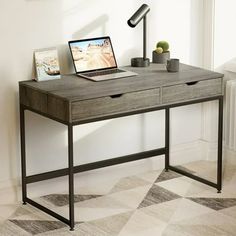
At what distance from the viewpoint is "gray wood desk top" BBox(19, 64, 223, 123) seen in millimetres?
3504

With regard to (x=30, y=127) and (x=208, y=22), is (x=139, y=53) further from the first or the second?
(x=30, y=127)

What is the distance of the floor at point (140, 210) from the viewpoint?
11.9ft

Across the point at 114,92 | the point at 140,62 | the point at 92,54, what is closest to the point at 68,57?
the point at 92,54

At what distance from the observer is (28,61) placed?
388cm

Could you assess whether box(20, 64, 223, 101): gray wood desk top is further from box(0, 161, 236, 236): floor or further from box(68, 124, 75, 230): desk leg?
box(0, 161, 236, 236): floor

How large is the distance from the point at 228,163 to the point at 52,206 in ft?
4.33

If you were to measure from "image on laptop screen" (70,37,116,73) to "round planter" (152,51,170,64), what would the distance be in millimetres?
277

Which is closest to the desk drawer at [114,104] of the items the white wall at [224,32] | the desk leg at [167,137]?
the desk leg at [167,137]

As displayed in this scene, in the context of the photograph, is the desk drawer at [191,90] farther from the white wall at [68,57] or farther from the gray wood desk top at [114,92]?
the white wall at [68,57]

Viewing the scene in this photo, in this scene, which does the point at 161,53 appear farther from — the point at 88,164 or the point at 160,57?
the point at 88,164

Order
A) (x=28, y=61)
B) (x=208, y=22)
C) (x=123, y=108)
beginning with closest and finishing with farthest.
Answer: (x=123, y=108) → (x=28, y=61) → (x=208, y=22)

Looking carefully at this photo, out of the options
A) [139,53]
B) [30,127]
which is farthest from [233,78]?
[30,127]

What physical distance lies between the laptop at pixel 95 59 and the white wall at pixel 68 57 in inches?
3.5

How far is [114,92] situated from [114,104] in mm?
66
